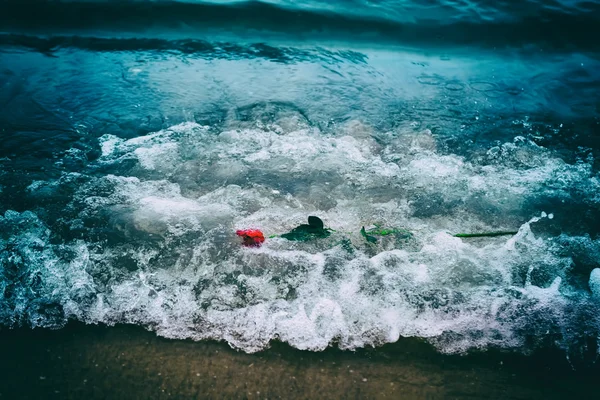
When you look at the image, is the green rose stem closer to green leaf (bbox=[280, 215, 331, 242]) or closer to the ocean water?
the ocean water

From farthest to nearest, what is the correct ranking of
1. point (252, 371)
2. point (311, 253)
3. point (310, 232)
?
point (310, 232) < point (311, 253) < point (252, 371)

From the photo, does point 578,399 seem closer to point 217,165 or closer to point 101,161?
point 217,165

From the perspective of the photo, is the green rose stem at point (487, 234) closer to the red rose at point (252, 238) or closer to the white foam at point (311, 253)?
the white foam at point (311, 253)

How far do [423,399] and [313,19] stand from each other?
6.90m

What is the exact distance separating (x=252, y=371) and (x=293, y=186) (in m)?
1.66

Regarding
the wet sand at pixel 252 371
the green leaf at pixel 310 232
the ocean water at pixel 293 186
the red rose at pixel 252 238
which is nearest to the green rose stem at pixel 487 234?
the ocean water at pixel 293 186

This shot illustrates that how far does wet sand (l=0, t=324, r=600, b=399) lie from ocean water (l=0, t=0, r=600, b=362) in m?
0.09

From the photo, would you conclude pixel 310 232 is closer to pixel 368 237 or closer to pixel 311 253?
pixel 311 253

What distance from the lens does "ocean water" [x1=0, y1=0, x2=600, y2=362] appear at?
2244mm

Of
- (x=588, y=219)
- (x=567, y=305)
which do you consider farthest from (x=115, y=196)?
(x=588, y=219)

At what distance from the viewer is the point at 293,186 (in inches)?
Answer: 129

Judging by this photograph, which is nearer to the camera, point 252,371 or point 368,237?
point 252,371

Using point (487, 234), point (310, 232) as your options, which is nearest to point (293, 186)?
point (310, 232)

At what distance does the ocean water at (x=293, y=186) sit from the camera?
2244mm
